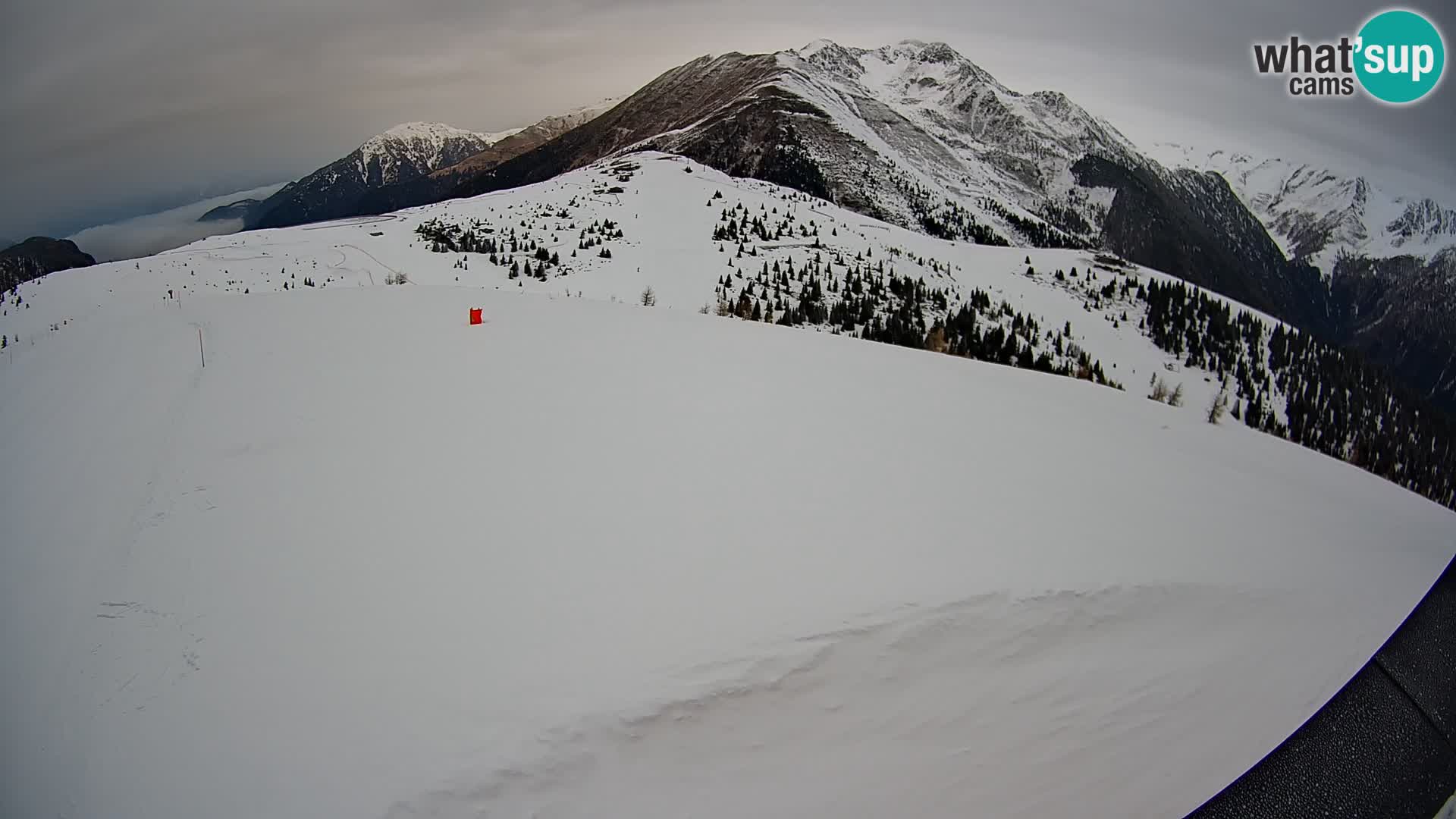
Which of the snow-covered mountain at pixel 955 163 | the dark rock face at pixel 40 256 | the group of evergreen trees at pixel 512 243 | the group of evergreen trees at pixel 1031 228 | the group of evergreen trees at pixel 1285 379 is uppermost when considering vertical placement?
the snow-covered mountain at pixel 955 163

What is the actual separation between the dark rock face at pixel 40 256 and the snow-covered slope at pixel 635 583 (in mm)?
847

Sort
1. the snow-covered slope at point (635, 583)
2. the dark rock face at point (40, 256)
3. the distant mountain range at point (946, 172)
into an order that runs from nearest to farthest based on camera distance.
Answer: the snow-covered slope at point (635, 583) < the dark rock face at point (40, 256) < the distant mountain range at point (946, 172)

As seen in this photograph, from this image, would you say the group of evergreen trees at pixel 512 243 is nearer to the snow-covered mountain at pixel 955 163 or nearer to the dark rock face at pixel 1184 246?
the snow-covered mountain at pixel 955 163

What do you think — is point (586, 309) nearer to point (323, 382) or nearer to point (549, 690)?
point (323, 382)

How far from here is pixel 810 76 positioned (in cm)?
7744

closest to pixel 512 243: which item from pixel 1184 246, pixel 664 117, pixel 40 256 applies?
pixel 40 256

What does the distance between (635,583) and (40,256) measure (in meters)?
5.86

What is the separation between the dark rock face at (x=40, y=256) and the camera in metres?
4.06

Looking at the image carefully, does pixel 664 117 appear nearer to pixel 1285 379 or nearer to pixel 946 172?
pixel 946 172

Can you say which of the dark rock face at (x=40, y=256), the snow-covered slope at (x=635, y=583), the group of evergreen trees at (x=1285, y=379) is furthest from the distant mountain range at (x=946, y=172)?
the group of evergreen trees at (x=1285, y=379)

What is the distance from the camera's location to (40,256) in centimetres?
440

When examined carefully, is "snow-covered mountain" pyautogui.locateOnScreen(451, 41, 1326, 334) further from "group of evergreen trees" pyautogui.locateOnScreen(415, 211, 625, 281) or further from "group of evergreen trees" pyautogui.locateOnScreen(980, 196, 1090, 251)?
"group of evergreen trees" pyautogui.locateOnScreen(415, 211, 625, 281)

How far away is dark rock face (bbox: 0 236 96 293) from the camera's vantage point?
4064mm

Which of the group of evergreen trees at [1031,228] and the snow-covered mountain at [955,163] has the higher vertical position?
the snow-covered mountain at [955,163]
